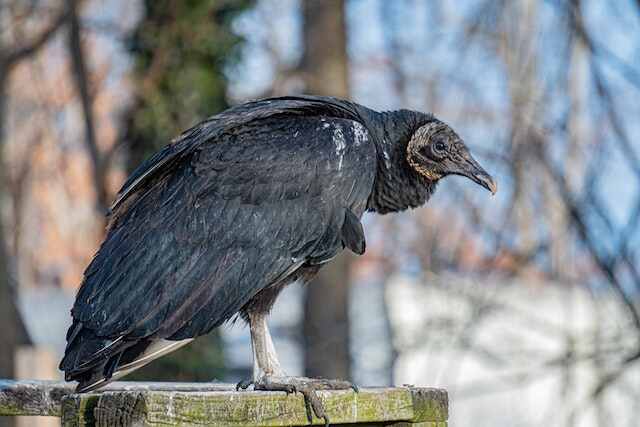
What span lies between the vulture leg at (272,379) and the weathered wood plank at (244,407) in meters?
0.03

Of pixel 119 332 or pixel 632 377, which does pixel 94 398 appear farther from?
pixel 632 377

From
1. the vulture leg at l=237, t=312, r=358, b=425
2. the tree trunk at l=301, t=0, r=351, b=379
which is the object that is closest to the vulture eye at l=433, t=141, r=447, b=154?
the vulture leg at l=237, t=312, r=358, b=425

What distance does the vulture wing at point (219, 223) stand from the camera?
3.52 meters

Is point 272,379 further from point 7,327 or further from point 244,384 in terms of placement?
point 7,327

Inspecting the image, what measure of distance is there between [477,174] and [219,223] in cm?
114

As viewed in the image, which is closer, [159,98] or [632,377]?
[159,98]

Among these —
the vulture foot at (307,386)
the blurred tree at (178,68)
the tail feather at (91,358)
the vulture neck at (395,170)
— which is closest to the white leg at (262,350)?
the vulture foot at (307,386)

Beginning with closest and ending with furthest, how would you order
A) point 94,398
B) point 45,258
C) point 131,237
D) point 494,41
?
1. point 94,398
2. point 131,237
3. point 494,41
4. point 45,258

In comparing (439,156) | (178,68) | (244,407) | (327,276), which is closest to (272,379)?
(244,407)

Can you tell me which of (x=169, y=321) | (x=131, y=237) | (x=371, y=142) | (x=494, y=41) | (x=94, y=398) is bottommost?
(x=94, y=398)

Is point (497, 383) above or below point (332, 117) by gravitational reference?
below

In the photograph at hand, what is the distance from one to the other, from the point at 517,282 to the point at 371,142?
697cm

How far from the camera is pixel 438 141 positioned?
448 centimetres

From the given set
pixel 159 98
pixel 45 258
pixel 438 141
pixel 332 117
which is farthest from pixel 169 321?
pixel 45 258
